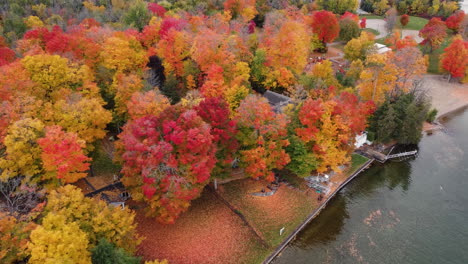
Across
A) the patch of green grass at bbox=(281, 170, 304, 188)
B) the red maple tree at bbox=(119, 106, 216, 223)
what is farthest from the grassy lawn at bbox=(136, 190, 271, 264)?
the patch of green grass at bbox=(281, 170, 304, 188)

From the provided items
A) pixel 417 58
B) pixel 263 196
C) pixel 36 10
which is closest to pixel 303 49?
pixel 417 58

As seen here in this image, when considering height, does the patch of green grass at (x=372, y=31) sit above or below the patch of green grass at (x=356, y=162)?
above

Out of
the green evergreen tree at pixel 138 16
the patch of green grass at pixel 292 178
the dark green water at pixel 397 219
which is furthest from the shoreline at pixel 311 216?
the green evergreen tree at pixel 138 16

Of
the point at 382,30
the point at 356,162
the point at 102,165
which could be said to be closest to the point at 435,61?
the point at 382,30

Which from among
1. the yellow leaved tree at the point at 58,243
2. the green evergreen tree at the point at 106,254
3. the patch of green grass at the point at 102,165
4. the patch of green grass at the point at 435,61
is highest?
the yellow leaved tree at the point at 58,243

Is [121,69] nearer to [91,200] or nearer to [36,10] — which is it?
[91,200]

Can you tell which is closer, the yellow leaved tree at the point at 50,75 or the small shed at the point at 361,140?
the yellow leaved tree at the point at 50,75

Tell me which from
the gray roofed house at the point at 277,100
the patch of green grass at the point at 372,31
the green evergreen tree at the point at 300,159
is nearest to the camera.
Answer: the green evergreen tree at the point at 300,159

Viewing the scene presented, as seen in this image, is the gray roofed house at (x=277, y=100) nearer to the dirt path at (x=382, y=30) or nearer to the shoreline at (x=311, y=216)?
the shoreline at (x=311, y=216)
